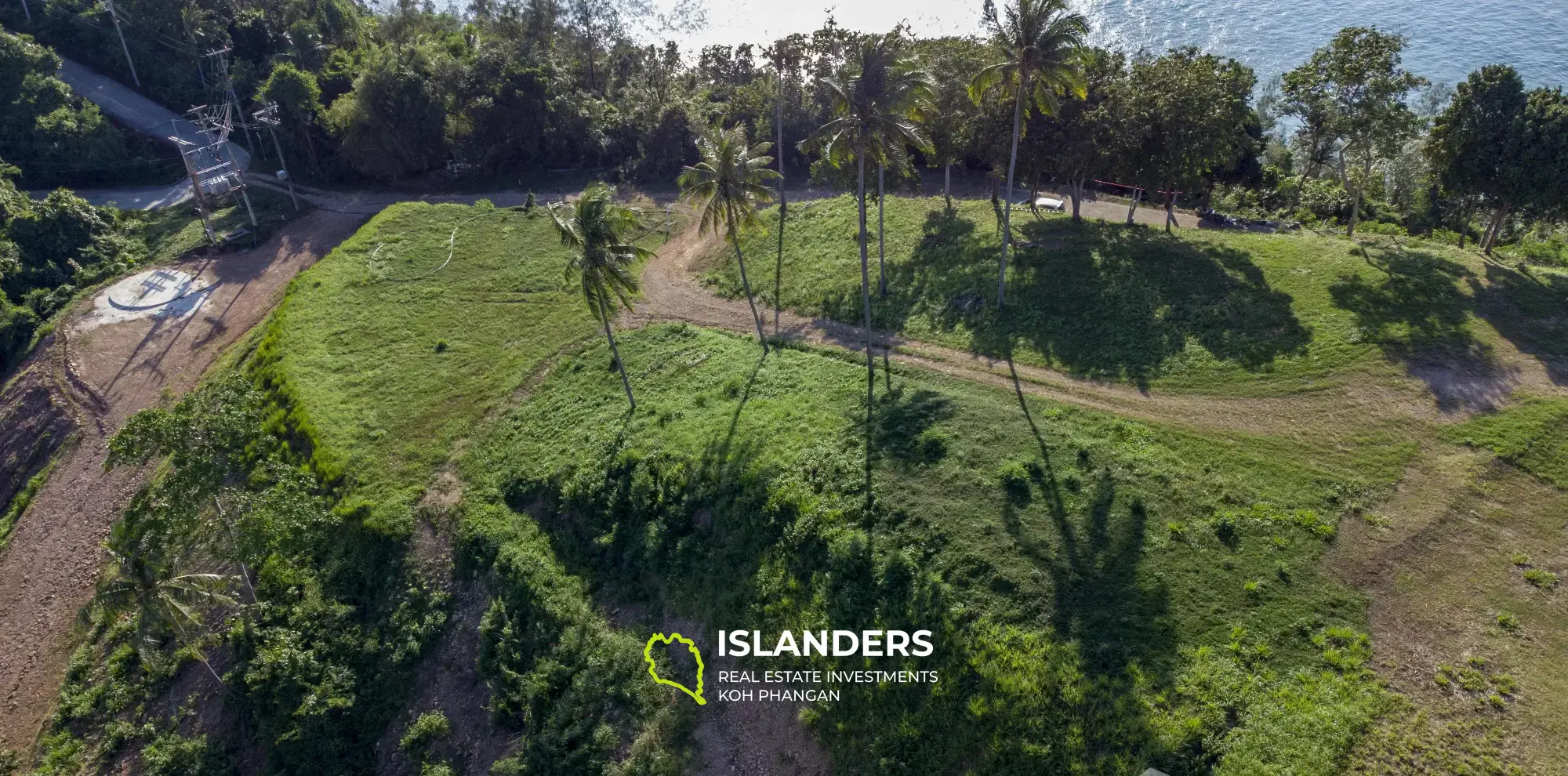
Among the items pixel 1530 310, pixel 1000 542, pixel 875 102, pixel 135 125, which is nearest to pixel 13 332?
pixel 135 125

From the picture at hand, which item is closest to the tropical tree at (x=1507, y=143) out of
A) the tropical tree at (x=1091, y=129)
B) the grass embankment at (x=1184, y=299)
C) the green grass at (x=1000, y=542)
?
the grass embankment at (x=1184, y=299)

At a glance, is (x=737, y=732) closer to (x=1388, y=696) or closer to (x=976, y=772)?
(x=976, y=772)

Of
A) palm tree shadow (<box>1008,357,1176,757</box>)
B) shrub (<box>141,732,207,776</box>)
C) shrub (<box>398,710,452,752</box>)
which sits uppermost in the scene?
palm tree shadow (<box>1008,357,1176,757</box>)

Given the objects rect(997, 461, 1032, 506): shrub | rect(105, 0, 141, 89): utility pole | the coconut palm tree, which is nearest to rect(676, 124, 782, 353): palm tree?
the coconut palm tree

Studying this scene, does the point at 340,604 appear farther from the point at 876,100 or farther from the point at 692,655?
the point at 876,100

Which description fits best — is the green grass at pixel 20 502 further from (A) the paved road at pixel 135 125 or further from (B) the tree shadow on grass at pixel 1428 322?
(B) the tree shadow on grass at pixel 1428 322

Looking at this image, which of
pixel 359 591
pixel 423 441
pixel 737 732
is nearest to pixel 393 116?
pixel 423 441

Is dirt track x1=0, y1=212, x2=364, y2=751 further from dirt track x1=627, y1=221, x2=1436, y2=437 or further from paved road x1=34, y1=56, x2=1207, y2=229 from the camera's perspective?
dirt track x1=627, y1=221, x2=1436, y2=437
